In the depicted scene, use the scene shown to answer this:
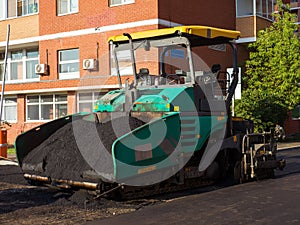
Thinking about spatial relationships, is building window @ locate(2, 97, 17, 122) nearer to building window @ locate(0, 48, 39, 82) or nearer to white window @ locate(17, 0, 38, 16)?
building window @ locate(0, 48, 39, 82)

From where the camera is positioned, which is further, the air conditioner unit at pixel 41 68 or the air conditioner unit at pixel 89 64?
the air conditioner unit at pixel 41 68

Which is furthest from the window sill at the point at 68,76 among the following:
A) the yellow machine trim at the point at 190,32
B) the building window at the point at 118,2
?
the yellow machine trim at the point at 190,32

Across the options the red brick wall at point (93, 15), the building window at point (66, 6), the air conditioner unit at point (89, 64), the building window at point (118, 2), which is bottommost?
the air conditioner unit at point (89, 64)

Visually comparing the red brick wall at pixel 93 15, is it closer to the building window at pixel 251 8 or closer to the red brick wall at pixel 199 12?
the red brick wall at pixel 199 12

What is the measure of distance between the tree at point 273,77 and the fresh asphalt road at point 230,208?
39.1 ft

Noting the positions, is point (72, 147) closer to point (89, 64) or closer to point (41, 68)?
point (89, 64)

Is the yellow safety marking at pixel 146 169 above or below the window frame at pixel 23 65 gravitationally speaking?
below

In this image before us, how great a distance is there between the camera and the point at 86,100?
72.9 ft

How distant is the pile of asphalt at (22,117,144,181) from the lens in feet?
26.8

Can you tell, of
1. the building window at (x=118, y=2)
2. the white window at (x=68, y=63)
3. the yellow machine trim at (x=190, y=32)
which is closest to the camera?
the yellow machine trim at (x=190, y=32)

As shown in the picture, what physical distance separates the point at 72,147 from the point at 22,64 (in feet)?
59.7

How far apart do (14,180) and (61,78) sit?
12.7 meters

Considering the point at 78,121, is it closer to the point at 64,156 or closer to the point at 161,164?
the point at 64,156

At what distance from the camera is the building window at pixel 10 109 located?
83.8ft
